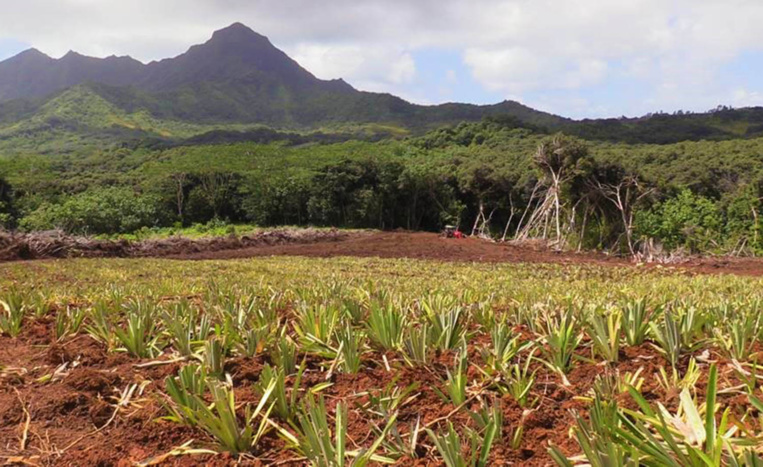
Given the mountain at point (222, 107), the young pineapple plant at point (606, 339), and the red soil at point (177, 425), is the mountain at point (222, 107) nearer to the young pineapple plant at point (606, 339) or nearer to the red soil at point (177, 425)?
the young pineapple plant at point (606, 339)

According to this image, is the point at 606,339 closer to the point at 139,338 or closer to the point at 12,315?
the point at 139,338

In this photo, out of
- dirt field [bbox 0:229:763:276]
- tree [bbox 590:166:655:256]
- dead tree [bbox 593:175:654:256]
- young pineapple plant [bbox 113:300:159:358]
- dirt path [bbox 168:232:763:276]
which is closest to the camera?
young pineapple plant [bbox 113:300:159:358]

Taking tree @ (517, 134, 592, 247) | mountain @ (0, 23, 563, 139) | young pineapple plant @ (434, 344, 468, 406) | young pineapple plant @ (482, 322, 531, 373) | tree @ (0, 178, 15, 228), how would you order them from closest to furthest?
young pineapple plant @ (434, 344, 468, 406) → young pineapple plant @ (482, 322, 531, 373) → tree @ (517, 134, 592, 247) → tree @ (0, 178, 15, 228) → mountain @ (0, 23, 563, 139)

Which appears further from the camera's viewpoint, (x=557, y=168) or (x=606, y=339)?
(x=557, y=168)

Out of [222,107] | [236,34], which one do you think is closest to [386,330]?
[222,107]

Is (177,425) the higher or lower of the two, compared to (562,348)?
lower

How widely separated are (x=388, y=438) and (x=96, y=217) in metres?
26.5

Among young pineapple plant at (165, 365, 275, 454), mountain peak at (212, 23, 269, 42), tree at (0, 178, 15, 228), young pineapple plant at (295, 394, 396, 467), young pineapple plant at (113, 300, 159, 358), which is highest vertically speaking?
mountain peak at (212, 23, 269, 42)

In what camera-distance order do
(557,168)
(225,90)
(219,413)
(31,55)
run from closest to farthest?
1. (219,413)
2. (557,168)
3. (225,90)
4. (31,55)

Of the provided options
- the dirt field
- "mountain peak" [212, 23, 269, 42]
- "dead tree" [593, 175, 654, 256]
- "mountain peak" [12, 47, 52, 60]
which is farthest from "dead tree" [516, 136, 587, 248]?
"mountain peak" [12, 47, 52, 60]

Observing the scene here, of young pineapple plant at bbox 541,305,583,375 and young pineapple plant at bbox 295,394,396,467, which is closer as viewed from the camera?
young pineapple plant at bbox 295,394,396,467

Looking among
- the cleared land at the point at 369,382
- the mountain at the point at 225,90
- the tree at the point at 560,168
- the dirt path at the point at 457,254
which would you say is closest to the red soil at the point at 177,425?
the cleared land at the point at 369,382

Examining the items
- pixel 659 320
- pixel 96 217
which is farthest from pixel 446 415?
pixel 96 217

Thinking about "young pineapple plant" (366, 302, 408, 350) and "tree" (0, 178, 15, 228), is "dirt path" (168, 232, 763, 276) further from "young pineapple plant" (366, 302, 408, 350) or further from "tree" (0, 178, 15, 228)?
"tree" (0, 178, 15, 228)
